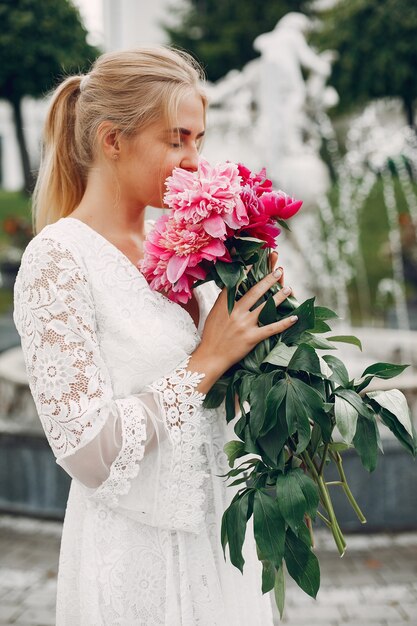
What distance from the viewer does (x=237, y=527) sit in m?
1.60

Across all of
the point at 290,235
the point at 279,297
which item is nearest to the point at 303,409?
the point at 279,297

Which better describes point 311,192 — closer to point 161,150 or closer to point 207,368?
point 161,150

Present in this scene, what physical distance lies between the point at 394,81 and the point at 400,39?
2.47 m

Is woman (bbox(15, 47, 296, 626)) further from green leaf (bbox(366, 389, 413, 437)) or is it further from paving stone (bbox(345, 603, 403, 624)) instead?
paving stone (bbox(345, 603, 403, 624))

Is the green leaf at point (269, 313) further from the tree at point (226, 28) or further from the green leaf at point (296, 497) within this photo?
the tree at point (226, 28)

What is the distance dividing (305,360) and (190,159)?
0.53 m

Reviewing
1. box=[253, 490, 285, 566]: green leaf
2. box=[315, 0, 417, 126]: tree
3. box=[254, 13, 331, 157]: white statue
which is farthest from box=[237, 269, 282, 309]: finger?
box=[315, 0, 417, 126]: tree

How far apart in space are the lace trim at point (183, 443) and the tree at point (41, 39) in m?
2.90

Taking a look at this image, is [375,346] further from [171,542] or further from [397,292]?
[397,292]

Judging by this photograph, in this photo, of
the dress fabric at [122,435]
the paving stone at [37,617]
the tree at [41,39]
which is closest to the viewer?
the dress fabric at [122,435]

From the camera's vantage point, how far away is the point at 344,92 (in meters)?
20.6

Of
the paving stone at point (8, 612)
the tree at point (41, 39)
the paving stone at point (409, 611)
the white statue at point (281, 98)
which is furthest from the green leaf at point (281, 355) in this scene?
A: the white statue at point (281, 98)

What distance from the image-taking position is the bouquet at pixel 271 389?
5.12ft

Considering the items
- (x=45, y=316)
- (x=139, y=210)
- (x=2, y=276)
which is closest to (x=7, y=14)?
(x=139, y=210)
